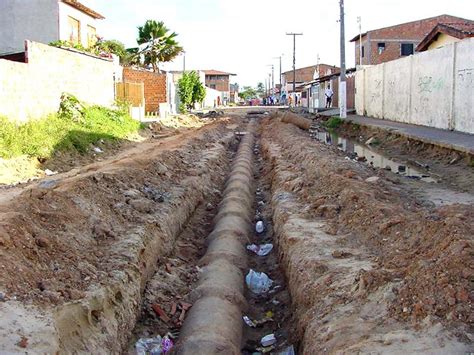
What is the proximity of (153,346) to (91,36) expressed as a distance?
29.4 meters

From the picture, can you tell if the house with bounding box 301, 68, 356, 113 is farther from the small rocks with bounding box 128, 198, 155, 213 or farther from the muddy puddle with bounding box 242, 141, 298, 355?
the small rocks with bounding box 128, 198, 155, 213

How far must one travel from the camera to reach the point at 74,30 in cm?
2920

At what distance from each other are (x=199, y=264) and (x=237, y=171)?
626 cm

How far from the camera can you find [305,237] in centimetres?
731

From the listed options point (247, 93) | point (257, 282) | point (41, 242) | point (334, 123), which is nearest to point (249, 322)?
point (257, 282)

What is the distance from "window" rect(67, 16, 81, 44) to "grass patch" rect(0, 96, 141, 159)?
27.3 ft

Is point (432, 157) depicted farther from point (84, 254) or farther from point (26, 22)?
point (26, 22)

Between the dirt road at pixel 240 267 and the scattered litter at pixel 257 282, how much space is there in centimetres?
6

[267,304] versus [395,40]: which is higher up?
[395,40]

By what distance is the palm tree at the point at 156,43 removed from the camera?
4212 cm

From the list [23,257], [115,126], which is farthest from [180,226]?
[115,126]

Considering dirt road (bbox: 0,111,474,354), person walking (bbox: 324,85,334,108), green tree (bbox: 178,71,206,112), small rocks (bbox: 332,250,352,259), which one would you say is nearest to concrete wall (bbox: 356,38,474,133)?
dirt road (bbox: 0,111,474,354)

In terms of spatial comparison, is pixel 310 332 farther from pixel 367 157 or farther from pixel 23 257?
pixel 367 157

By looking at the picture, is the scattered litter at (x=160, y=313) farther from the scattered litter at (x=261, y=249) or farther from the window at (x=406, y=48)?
the window at (x=406, y=48)
